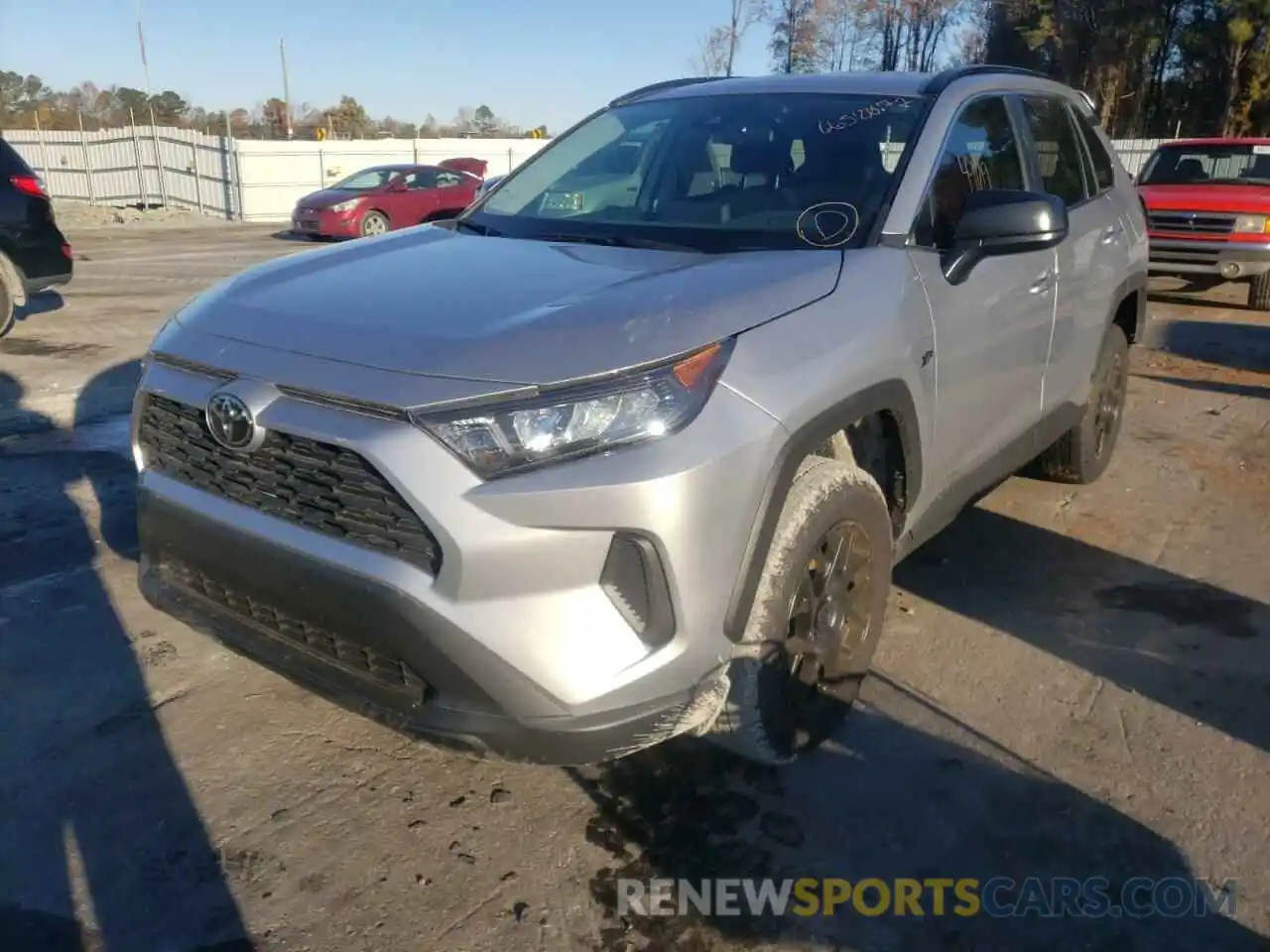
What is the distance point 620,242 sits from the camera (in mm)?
3164

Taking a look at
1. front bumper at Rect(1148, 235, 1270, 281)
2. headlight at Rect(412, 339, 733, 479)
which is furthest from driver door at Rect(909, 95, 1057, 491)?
front bumper at Rect(1148, 235, 1270, 281)

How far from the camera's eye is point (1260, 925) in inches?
90.6

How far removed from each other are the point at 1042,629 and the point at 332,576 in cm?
253

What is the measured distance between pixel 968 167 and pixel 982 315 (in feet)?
1.82

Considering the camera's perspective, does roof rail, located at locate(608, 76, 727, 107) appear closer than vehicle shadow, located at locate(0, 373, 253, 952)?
No

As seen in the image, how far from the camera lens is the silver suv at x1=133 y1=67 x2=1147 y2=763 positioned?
2.15 meters

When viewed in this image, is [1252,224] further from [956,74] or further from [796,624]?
[796,624]

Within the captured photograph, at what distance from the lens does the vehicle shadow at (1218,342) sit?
8188 millimetres

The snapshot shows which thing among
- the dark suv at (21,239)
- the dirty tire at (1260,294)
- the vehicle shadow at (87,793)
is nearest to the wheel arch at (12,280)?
the dark suv at (21,239)

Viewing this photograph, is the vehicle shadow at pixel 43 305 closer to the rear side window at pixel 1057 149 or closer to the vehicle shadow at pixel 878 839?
the rear side window at pixel 1057 149

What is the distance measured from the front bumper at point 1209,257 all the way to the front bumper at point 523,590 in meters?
9.26

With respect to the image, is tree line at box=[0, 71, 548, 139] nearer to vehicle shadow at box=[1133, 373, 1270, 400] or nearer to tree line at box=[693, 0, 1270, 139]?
tree line at box=[693, 0, 1270, 139]

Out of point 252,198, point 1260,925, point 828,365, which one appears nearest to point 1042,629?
point 1260,925

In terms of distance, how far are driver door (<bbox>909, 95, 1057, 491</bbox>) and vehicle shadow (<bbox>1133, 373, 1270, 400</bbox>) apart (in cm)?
405
